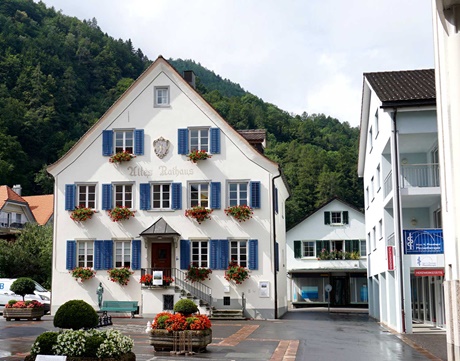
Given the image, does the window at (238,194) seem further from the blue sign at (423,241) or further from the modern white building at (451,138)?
the modern white building at (451,138)

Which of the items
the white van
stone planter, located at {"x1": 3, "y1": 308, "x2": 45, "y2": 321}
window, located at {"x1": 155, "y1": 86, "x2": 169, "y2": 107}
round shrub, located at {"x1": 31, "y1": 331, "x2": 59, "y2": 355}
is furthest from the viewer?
the white van

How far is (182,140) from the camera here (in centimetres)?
3488

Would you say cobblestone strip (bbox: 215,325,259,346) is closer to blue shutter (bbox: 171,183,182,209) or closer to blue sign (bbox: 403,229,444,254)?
blue sign (bbox: 403,229,444,254)

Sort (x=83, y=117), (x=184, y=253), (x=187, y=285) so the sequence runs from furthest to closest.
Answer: (x=83, y=117), (x=184, y=253), (x=187, y=285)

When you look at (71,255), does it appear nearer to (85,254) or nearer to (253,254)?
(85,254)

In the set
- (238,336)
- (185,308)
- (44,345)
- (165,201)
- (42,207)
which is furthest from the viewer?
(42,207)

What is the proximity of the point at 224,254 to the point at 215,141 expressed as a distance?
18.8ft

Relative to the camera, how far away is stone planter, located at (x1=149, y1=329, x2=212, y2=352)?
17.7m

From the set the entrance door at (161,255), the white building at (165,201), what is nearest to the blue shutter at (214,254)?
the white building at (165,201)

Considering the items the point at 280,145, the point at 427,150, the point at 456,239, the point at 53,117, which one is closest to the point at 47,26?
the point at 53,117

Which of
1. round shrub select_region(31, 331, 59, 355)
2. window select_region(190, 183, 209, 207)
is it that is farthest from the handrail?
round shrub select_region(31, 331, 59, 355)

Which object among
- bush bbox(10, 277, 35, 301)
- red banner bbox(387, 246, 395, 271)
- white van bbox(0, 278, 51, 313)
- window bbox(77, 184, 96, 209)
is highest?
window bbox(77, 184, 96, 209)

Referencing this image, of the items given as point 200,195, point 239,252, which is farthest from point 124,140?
point 239,252

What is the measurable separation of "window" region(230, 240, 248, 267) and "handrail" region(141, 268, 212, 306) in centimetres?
198
